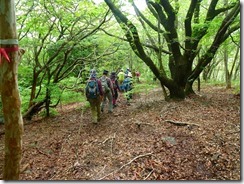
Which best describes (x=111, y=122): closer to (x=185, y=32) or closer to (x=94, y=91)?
(x=94, y=91)

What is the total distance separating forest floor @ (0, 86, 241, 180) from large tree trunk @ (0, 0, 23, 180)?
1686 mm

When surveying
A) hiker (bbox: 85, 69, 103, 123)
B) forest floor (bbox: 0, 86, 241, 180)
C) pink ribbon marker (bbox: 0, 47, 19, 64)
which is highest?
pink ribbon marker (bbox: 0, 47, 19, 64)

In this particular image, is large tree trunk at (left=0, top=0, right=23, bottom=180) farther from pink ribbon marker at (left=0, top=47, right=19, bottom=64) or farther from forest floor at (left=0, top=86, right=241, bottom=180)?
forest floor at (left=0, top=86, right=241, bottom=180)

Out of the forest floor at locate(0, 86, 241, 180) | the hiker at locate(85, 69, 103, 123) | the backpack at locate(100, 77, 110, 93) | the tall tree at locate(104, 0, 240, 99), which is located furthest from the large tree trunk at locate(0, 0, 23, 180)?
the backpack at locate(100, 77, 110, 93)

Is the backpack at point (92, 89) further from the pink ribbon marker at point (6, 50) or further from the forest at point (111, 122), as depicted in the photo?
the pink ribbon marker at point (6, 50)

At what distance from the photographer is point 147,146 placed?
19.4ft

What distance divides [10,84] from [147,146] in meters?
3.46

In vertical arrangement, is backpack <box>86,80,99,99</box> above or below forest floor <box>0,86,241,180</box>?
above

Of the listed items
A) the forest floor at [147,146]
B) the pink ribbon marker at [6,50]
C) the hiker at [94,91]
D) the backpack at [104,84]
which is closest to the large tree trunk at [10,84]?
the pink ribbon marker at [6,50]

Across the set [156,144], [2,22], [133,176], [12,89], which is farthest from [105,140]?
[2,22]

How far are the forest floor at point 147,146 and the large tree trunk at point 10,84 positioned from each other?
1.69 meters

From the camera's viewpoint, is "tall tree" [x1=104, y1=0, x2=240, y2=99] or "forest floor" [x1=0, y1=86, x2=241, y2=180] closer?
"forest floor" [x1=0, y1=86, x2=241, y2=180]

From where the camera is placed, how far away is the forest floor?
4.98 meters

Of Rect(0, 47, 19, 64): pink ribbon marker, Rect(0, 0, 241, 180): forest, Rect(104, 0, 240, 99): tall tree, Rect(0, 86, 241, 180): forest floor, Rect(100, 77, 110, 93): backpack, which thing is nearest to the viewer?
Rect(0, 47, 19, 64): pink ribbon marker
